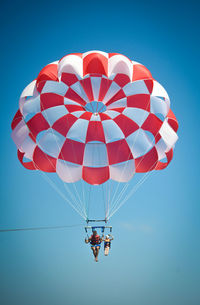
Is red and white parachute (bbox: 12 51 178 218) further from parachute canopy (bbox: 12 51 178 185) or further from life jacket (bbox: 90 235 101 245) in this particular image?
life jacket (bbox: 90 235 101 245)

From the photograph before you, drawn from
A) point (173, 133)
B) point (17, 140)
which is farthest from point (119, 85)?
point (17, 140)

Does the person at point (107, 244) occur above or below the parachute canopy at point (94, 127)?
below

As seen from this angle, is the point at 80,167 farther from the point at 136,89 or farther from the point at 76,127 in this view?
the point at 136,89

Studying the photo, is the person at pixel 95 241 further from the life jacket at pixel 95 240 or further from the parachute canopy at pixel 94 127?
the parachute canopy at pixel 94 127

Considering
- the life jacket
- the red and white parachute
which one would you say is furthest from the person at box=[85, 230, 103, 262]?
the red and white parachute

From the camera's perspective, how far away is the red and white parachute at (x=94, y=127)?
8125 millimetres

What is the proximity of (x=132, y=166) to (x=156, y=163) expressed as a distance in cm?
83

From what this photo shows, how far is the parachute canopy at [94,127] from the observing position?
8.12m

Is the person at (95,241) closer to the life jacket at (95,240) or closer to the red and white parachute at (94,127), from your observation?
the life jacket at (95,240)

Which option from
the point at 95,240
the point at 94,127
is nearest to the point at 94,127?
the point at 94,127

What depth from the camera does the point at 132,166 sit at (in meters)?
8.59

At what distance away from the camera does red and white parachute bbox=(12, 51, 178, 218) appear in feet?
26.7

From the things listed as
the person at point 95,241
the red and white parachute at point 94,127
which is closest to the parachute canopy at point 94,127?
the red and white parachute at point 94,127

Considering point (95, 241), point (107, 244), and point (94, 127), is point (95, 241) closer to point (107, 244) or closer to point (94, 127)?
point (107, 244)
